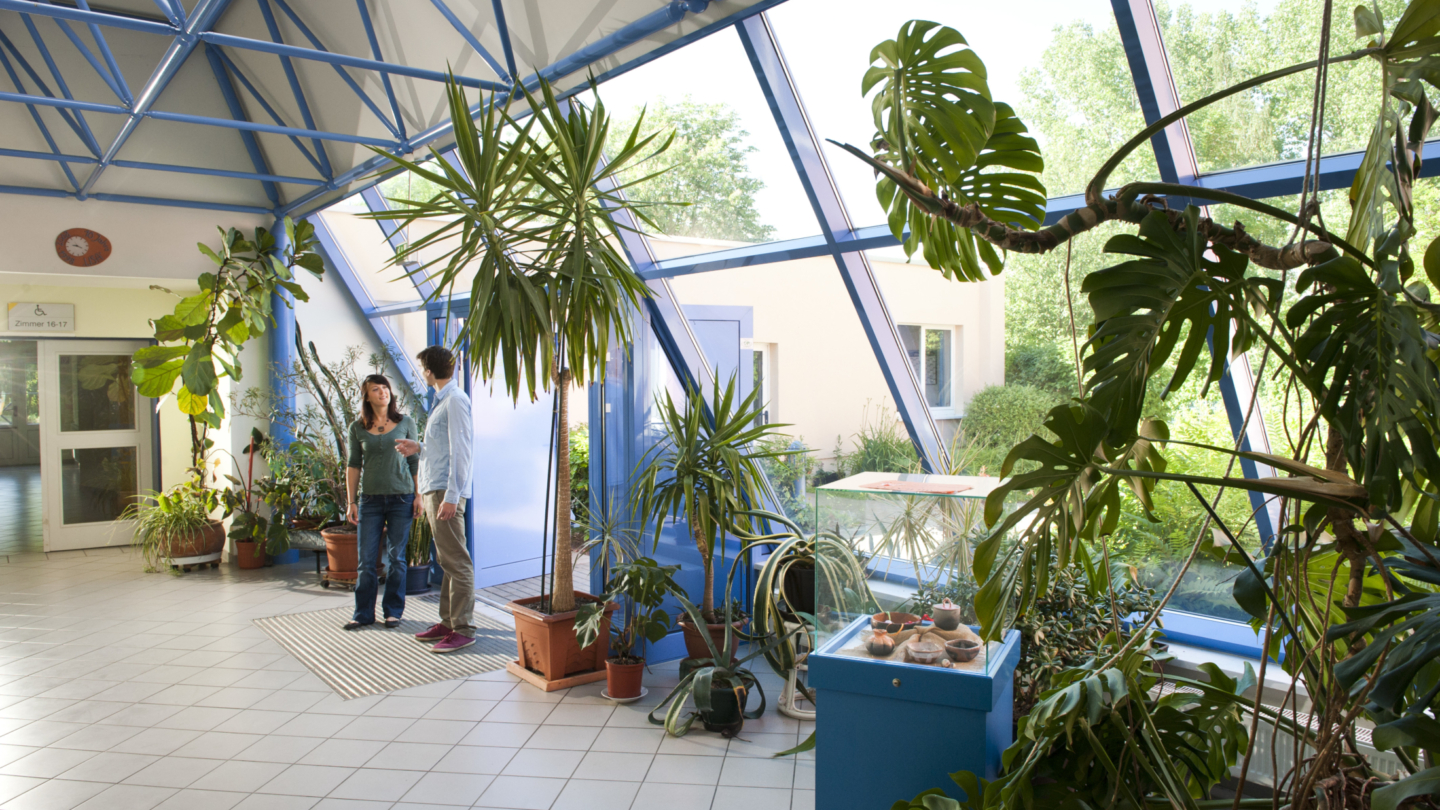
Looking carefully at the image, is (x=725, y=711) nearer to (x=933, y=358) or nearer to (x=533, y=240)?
(x=933, y=358)

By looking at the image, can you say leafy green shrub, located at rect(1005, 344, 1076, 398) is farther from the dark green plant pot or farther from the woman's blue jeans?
the woman's blue jeans

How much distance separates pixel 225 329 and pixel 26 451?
11.5ft

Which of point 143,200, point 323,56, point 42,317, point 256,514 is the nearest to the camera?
point 323,56

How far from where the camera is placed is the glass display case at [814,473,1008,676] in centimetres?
256

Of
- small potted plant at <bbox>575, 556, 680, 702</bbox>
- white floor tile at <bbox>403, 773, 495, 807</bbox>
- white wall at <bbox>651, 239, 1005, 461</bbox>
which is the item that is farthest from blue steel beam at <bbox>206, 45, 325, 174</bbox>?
white floor tile at <bbox>403, 773, 495, 807</bbox>

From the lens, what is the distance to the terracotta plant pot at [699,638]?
4.49m

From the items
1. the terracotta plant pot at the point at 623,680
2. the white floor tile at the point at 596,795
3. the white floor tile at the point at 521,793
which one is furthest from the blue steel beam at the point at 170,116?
the white floor tile at the point at 596,795

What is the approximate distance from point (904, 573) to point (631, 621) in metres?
2.10

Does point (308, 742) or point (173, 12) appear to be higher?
point (173, 12)

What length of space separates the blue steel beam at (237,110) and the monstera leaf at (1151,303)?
8.14 m

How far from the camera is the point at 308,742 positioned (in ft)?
12.7

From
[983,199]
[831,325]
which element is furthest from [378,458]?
[983,199]

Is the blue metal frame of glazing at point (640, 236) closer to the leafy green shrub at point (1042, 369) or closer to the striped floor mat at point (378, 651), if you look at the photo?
the leafy green shrub at point (1042, 369)

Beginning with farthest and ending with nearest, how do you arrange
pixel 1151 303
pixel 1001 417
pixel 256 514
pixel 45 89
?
pixel 256 514
pixel 45 89
pixel 1001 417
pixel 1151 303
